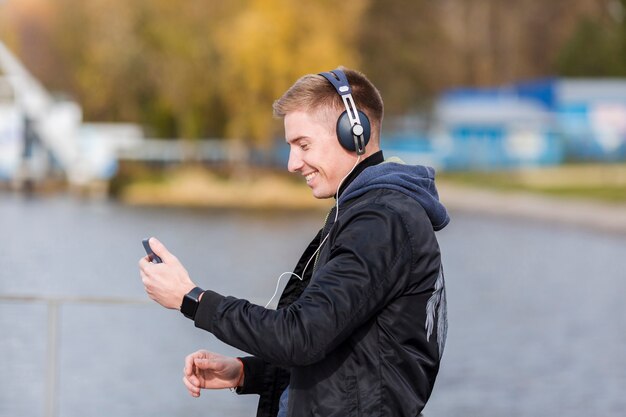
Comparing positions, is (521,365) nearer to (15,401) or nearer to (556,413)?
(556,413)

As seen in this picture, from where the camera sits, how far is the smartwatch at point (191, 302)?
9.51ft

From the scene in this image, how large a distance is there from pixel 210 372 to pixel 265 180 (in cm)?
4966

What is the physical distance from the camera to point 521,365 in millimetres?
13250

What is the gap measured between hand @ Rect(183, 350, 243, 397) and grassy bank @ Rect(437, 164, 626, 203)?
39625mm

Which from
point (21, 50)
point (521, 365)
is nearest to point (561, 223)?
point (521, 365)

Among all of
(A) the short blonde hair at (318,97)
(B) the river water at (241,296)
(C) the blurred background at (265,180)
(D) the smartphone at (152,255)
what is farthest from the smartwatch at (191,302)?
(C) the blurred background at (265,180)

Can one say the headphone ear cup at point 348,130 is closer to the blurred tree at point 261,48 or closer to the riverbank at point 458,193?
the riverbank at point 458,193

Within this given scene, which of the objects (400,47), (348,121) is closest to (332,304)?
(348,121)

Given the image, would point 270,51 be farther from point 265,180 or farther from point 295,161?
point 295,161

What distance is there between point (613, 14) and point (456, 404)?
238ft

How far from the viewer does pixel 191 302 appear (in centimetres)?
290

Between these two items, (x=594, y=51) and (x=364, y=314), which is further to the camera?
(x=594, y=51)

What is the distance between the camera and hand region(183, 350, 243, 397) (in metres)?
3.27

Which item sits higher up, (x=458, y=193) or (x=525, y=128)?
(x=525, y=128)
